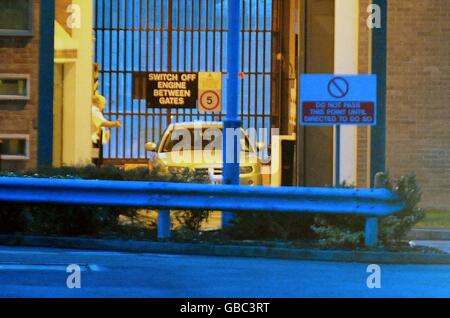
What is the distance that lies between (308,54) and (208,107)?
7.50ft

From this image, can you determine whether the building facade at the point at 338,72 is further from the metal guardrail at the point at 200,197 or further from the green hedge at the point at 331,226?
the metal guardrail at the point at 200,197

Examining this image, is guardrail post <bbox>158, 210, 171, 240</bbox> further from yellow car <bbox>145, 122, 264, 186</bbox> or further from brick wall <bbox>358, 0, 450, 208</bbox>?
brick wall <bbox>358, 0, 450, 208</bbox>

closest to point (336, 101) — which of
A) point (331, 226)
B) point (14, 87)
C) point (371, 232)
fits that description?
point (331, 226)

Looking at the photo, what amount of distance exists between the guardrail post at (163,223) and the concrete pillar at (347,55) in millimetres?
7624

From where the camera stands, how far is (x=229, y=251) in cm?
1260

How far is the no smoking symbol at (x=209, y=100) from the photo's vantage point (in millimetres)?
23672

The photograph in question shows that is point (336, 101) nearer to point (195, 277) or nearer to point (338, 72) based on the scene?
point (195, 277)

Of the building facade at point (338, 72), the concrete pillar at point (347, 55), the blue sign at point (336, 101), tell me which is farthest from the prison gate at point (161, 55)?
the blue sign at point (336, 101)

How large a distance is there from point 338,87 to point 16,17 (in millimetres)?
8061

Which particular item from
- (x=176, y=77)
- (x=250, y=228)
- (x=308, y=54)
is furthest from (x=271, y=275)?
(x=176, y=77)

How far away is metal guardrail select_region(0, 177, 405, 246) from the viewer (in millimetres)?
12727

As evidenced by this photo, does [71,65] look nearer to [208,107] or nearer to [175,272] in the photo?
[208,107]

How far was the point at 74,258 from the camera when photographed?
37.9 ft

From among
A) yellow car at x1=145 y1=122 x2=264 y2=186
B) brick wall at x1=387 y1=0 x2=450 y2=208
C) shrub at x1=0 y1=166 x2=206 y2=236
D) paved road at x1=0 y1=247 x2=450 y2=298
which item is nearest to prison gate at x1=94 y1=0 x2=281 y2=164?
yellow car at x1=145 y1=122 x2=264 y2=186
